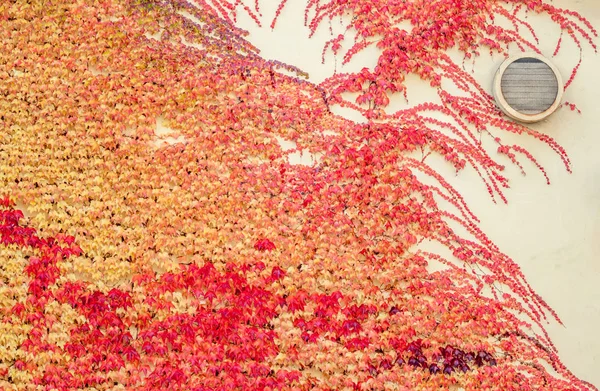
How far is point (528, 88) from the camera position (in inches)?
201

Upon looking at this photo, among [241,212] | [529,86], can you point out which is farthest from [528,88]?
[241,212]

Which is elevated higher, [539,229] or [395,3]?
[395,3]

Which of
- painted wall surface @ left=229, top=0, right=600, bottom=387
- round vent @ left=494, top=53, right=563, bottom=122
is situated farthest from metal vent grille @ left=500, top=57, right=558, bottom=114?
painted wall surface @ left=229, top=0, right=600, bottom=387

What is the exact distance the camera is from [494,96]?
516cm

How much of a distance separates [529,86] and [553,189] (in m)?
0.83

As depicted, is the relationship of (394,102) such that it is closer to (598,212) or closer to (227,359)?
(598,212)

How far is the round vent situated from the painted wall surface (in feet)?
0.44

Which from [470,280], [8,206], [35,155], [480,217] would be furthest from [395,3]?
[8,206]

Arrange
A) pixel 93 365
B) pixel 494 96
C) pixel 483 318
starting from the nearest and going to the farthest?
pixel 93 365 < pixel 483 318 < pixel 494 96

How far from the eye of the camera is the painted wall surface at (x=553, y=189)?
4.91 m

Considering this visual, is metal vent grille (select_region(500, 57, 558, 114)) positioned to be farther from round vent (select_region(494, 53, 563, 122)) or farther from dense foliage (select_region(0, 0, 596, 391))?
dense foliage (select_region(0, 0, 596, 391))

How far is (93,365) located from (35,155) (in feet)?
5.19

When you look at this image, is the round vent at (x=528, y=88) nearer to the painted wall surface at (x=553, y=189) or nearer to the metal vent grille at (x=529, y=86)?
the metal vent grille at (x=529, y=86)

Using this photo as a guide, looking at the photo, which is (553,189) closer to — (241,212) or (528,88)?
(528,88)
